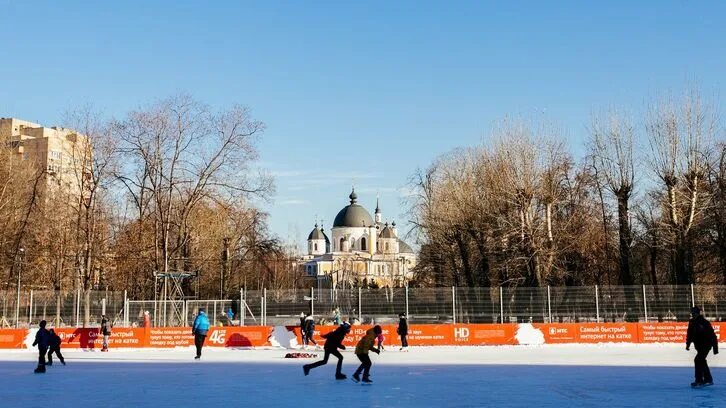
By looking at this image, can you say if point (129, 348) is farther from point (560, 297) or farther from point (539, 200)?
point (539, 200)

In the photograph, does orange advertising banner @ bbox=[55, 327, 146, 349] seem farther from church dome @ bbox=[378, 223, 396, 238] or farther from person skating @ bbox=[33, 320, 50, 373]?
church dome @ bbox=[378, 223, 396, 238]

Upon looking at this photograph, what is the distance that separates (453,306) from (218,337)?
1037 cm

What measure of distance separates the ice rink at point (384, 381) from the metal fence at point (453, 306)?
22.0 ft

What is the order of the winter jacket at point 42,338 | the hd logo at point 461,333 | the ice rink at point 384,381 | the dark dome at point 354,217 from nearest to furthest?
the ice rink at point 384,381 → the winter jacket at point 42,338 → the hd logo at point 461,333 → the dark dome at point 354,217

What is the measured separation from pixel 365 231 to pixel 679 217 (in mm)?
148210

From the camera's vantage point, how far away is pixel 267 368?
22172mm

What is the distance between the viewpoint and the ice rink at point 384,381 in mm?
14234

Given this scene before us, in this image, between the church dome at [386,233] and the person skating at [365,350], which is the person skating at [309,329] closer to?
the person skating at [365,350]

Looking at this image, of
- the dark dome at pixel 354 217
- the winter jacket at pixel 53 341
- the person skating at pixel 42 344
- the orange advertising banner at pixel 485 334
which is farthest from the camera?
the dark dome at pixel 354 217

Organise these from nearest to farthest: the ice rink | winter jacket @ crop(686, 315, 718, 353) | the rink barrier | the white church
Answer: the ice rink → winter jacket @ crop(686, 315, 718, 353) → the rink barrier → the white church

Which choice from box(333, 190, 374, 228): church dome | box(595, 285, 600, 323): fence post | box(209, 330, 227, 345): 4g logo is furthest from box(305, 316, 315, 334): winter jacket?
box(333, 190, 374, 228): church dome

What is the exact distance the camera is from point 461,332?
33469mm

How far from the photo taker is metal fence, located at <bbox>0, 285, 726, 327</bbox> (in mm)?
34719

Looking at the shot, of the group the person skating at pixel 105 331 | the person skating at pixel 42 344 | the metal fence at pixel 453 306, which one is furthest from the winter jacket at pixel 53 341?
the metal fence at pixel 453 306
